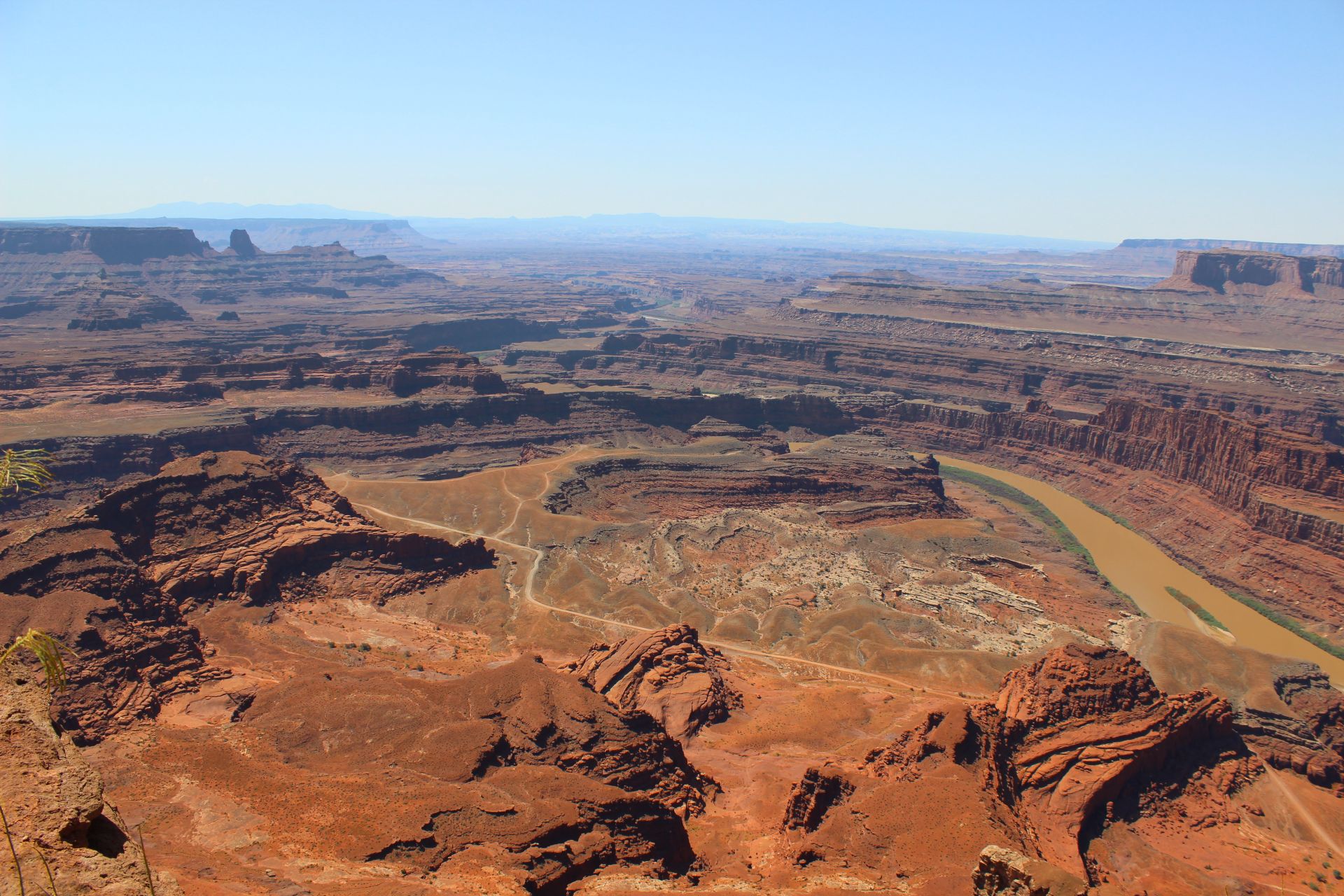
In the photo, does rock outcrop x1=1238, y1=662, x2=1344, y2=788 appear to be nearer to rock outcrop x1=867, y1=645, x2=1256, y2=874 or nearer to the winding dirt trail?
rock outcrop x1=867, y1=645, x2=1256, y2=874

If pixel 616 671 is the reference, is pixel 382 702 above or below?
above

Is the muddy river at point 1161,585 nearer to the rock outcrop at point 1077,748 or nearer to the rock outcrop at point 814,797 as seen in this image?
the rock outcrop at point 1077,748

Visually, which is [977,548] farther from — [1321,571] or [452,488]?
[452,488]

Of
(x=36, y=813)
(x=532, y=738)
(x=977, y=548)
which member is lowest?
(x=977, y=548)

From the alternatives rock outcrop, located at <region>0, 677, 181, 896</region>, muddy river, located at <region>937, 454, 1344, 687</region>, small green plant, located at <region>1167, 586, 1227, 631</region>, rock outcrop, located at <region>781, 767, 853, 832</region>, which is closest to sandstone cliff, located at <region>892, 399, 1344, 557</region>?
muddy river, located at <region>937, 454, 1344, 687</region>

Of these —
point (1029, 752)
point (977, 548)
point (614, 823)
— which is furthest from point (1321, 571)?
point (614, 823)
